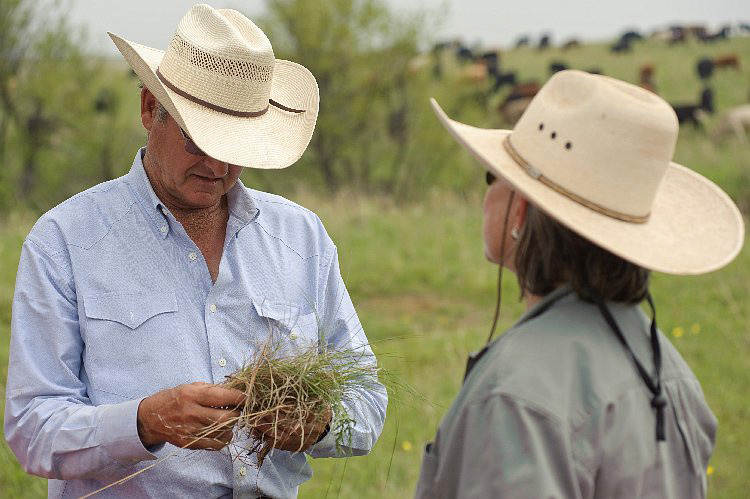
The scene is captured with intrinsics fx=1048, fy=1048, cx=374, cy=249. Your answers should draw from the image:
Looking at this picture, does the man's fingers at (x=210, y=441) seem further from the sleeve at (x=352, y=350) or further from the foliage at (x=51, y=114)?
the foliage at (x=51, y=114)

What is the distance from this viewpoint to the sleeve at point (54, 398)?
271 centimetres

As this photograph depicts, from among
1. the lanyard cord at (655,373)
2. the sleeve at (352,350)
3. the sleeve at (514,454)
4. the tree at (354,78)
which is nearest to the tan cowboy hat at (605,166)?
the lanyard cord at (655,373)

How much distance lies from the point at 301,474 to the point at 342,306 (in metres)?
0.53

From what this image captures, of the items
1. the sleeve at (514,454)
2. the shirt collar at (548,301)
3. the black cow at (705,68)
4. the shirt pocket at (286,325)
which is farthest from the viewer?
the black cow at (705,68)

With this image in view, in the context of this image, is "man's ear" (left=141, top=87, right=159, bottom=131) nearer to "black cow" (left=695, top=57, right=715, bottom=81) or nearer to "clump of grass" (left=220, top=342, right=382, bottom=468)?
"clump of grass" (left=220, top=342, right=382, bottom=468)

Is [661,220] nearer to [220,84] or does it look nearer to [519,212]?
[519,212]

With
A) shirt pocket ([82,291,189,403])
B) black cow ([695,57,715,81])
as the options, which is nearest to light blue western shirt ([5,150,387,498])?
shirt pocket ([82,291,189,403])

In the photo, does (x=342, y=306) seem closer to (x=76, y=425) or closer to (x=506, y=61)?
(x=76, y=425)

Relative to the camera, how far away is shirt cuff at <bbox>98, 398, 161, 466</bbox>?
2.69 m

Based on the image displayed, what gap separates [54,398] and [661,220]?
161cm

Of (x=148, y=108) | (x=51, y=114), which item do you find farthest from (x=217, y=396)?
(x=51, y=114)

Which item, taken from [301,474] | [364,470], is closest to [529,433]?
[301,474]

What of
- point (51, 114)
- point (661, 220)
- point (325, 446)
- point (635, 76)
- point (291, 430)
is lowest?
point (635, 76)

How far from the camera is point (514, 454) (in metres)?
2.04
